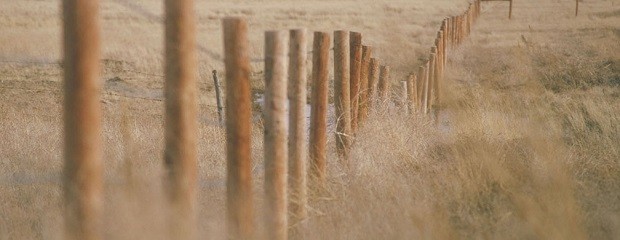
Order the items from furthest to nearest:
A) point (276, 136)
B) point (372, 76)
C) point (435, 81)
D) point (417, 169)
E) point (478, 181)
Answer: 1. point (435, 81)
2. point (372, 76)
3. point (417, 169)
4. point (478, 181)
5. point (276, 136)

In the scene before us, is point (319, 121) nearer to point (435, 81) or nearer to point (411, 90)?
point (411, 90)

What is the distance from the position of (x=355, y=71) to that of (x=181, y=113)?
3.63 metres

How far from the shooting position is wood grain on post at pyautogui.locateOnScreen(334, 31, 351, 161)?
616 cm

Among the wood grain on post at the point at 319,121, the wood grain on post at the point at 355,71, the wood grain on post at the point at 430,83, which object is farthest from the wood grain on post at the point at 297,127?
the wood grain on post at the point at 430,83

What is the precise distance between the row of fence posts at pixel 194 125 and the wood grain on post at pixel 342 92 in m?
0.86

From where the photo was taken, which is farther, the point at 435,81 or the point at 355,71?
the point at 435,81

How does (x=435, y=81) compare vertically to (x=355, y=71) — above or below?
below

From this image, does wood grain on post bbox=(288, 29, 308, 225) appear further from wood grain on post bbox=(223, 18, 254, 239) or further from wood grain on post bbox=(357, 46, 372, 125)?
wood grain on post bbox=(357, 46, 372, 125)

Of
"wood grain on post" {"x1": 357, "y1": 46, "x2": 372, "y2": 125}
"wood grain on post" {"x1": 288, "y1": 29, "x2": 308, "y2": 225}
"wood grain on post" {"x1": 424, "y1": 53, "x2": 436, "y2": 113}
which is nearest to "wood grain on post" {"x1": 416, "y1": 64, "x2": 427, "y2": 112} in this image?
"wood grain on post" {"x1": 424, "y1": 53, "x2": 436, "y2": 113}

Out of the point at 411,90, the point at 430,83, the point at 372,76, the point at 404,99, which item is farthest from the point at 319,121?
the point at 430,83

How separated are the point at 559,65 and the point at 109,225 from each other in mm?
12670

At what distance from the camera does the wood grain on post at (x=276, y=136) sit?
158 inches

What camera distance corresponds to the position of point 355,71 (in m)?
6.84

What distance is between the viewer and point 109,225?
12.8 ft
